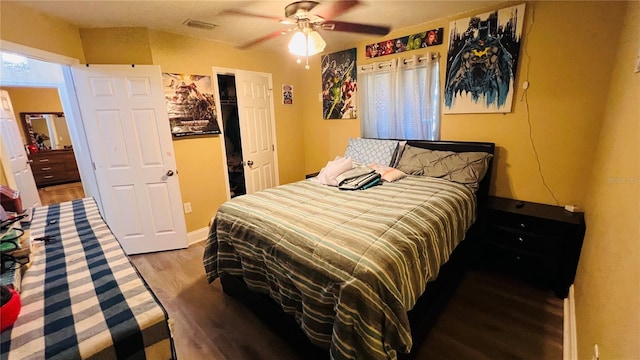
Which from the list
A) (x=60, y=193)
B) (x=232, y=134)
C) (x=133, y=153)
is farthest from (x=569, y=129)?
(x=60, y=193)

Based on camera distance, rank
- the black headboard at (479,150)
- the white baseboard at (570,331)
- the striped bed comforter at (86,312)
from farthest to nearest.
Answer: the black headboard at (479,150) < the white baseboard at (570,331) < the striped bed comforter at (86,312)

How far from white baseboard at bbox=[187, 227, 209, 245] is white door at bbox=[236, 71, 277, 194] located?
751 millimetres

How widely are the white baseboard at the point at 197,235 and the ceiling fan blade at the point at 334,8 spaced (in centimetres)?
273

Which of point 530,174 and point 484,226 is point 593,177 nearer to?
point 530,174

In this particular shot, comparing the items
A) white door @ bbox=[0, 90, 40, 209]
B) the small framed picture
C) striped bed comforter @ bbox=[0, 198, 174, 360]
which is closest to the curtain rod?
the small framed picture

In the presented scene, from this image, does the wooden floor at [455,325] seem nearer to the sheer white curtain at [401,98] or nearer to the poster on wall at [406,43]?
the sheer white curtain at [401,98]

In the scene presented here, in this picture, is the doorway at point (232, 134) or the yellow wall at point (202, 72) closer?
the yellow wall at point (202, 72)

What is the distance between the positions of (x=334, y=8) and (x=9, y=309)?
2.47 m

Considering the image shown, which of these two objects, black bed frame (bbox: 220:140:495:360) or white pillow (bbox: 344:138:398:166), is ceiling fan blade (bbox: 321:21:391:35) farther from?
black bed frame (bbox: 220:140:495:360)

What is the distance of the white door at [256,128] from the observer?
3.37 m

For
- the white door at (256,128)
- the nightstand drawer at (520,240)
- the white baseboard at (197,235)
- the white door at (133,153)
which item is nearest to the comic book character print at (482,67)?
the nightstand drawer at (520,240)

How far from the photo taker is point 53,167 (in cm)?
593

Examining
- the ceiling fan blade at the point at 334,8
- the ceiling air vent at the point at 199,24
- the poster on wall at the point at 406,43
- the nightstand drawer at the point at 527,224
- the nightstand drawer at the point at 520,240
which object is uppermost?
the ceiling air vent at the point at 199,24

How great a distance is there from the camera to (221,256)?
6.53ft
